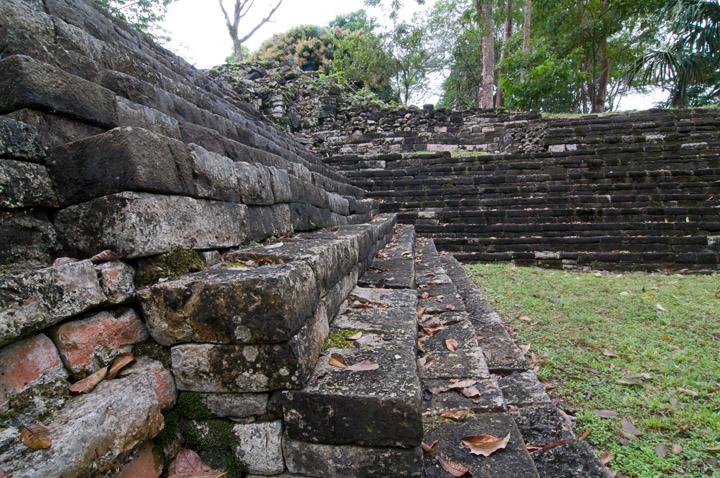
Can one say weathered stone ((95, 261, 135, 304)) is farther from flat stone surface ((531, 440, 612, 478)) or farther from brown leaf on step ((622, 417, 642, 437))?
brown leaf on step ((622, 417, 642, 437))

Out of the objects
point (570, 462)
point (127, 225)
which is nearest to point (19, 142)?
point (127, 225)

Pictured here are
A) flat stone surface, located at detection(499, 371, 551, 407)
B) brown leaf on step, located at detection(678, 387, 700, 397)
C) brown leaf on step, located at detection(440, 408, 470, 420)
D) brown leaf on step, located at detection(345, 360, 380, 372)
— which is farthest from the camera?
brown leaf on step, located at detection(678, 387, 700, 397)

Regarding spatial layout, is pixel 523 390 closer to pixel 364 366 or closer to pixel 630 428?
pixel 630 428

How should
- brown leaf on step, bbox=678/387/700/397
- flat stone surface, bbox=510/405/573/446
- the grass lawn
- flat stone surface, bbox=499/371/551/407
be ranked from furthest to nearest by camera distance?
brown leaf on step, bbox=678/387/700/397 → flat stone surface, bbox=499/371/551/407 → the grass lawn → flat stone surface, bbox=510/405/573/446

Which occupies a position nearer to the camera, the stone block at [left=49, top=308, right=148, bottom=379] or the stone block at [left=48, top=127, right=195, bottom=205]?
the stone block at [left=49, top=308, right=148, bottom=379]

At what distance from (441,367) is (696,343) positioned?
2648mm

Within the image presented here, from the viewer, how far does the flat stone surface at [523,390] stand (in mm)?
1911

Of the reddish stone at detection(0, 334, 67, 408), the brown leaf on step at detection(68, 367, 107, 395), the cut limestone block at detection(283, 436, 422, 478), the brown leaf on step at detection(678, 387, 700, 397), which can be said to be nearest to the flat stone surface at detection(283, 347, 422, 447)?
the cut limestone block at detection(283, 436, 422, 478)

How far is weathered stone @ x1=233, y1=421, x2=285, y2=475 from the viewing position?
124cm

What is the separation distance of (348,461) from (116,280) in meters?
0.98

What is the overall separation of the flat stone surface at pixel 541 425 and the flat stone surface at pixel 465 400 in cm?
25

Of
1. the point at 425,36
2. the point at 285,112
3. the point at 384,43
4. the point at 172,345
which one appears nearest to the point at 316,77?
the point at 285,112

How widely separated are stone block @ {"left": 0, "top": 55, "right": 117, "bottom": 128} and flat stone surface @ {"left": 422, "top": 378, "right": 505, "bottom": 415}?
6.03ft

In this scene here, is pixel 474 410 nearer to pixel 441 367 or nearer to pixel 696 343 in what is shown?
pixel 441 367
